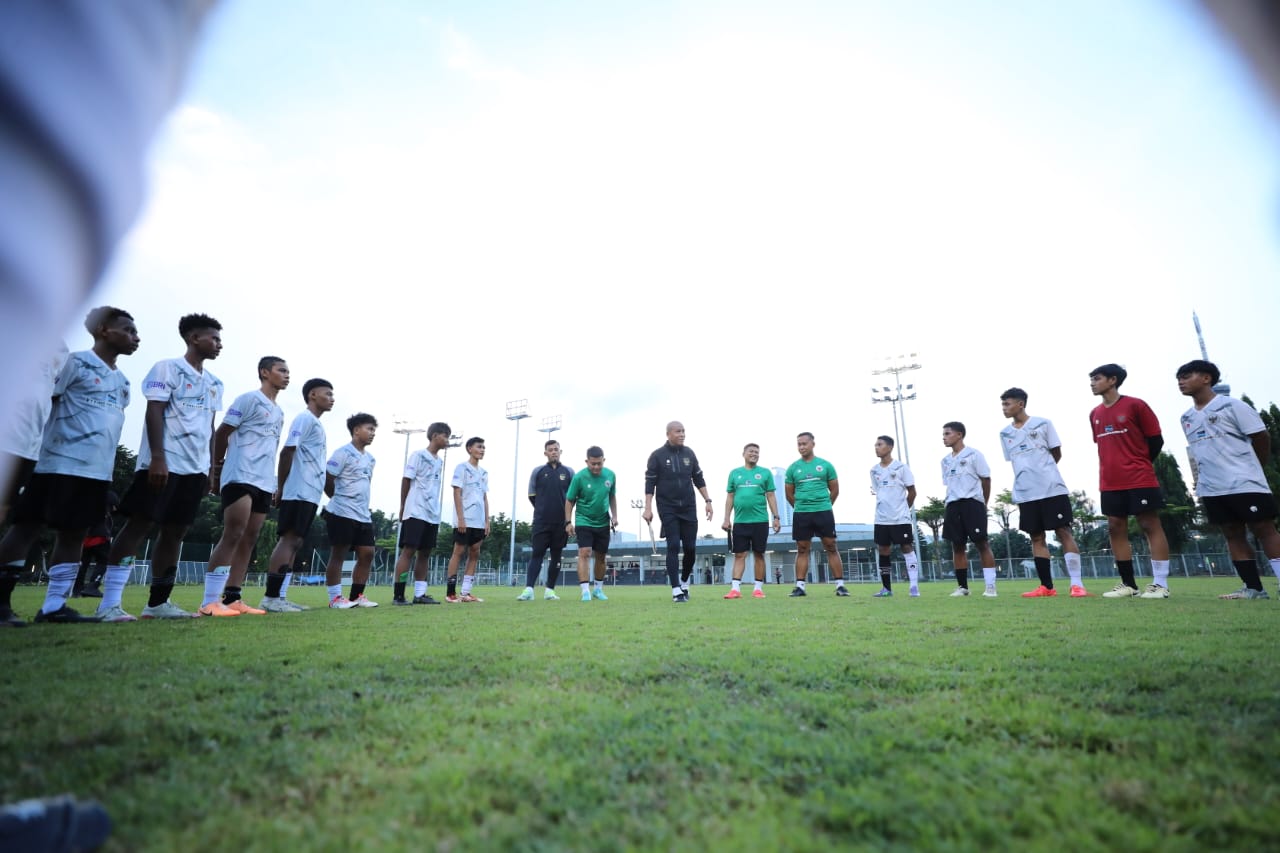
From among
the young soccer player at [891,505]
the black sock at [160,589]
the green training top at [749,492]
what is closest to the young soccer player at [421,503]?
the black sock at [160,589]

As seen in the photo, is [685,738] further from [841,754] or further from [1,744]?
[1,744]

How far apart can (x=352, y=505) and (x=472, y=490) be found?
2.30 metres

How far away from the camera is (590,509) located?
1009 cm

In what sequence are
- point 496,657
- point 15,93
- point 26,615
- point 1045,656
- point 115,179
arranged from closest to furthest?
point 15,93
point 115,179
point 1045,656
point 496,657
point 26,615

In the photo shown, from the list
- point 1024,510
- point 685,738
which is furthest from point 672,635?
point 1024,510

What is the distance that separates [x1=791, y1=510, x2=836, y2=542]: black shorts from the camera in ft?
33.6

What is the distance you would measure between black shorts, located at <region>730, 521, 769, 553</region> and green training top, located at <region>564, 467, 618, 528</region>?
2178 mm

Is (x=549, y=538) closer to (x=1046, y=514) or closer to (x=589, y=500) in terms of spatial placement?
(x=589, y=500)

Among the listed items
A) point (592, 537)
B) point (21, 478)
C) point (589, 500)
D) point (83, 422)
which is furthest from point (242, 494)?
point (592, 537)

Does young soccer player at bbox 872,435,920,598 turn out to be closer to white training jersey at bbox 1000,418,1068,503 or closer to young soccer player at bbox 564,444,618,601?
white training jersey at bbox 1000,418,1068,503

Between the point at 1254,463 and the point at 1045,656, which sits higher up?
the point at 1254,463

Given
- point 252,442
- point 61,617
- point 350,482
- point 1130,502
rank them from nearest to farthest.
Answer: point 61,617, point 252,442, point 1130,502, point 350,482

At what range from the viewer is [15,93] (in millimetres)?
529

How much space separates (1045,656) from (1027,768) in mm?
1667
